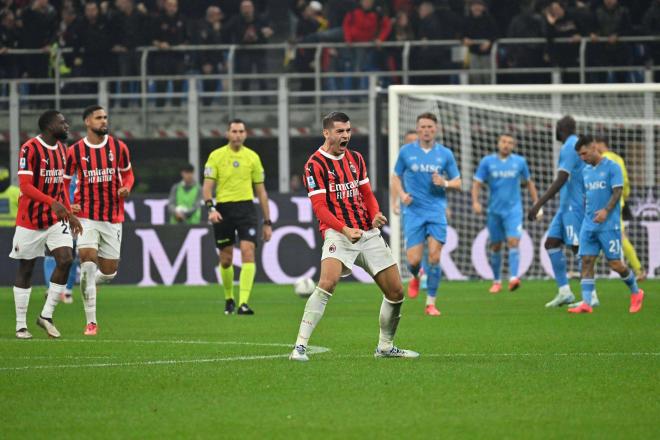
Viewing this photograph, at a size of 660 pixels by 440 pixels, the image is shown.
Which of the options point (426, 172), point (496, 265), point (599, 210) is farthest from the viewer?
point (496, 265)

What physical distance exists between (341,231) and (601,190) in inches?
229

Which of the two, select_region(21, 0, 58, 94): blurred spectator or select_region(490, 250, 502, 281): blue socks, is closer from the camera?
select_region(490, 250, 502, 281): blue socks

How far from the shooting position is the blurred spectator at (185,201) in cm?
2272

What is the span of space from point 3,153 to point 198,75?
3901 millimetres

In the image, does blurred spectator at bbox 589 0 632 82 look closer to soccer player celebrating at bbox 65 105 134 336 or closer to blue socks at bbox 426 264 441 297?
blue socks at bbox 426 264 441 297

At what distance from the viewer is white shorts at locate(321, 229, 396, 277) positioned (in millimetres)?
9883

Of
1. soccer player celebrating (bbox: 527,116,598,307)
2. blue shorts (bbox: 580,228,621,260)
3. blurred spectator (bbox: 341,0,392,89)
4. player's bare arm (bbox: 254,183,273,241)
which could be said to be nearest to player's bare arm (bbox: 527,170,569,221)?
soccer player celebrating (bbox: 527,116,598,307)

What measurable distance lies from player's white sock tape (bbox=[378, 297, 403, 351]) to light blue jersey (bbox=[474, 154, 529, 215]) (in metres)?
9.51

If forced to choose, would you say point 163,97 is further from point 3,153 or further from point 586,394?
point 586,394

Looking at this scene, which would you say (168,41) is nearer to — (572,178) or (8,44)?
(8,44)

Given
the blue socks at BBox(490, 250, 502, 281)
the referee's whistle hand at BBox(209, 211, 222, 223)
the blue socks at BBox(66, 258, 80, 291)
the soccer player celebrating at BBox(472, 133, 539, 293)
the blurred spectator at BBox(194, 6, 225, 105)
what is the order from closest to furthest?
the referee's whistle hand at BBox(209, 211, 222, 223)
the blue socks at BBox(66, 258, 80, 291)
the soccer player celebrating at BBox(472, 133, 539, 293)
the blue socks at BBox(490, 250, 502, 281)
the blurred spectator at BBox(194, 6, 225, 105)

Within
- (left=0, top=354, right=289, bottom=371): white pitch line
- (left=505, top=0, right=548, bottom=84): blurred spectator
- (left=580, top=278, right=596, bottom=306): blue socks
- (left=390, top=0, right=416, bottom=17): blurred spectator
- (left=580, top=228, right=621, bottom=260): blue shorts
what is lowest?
(left=0, top=354, right=289, bottom=371): white pitch line

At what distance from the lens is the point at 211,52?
82.4 feet

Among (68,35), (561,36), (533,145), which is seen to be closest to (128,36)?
(68,35)
